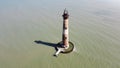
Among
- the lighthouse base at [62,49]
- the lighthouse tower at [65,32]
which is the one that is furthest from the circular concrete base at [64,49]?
the lighthouse tower at [65,32]

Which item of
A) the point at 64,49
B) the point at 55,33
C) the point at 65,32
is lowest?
the point at 64,49

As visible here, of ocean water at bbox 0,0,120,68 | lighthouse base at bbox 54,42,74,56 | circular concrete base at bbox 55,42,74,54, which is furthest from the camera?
circular concrete base at bbox 55,42,74,54

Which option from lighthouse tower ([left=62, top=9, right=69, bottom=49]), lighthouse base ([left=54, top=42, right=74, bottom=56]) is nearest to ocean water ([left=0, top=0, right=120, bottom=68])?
lighthouse base ([left=54, top=42, right=74, bottom=56])

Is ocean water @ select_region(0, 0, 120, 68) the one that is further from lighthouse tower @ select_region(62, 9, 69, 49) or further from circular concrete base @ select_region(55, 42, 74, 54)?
lighthouse tower @ select_region(62, 9, 69, 49)

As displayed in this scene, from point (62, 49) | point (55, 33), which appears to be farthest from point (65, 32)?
point (55, 33)

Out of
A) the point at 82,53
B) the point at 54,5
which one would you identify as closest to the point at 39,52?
the point at 82,53

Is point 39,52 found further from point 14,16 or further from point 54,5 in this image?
point 54,5

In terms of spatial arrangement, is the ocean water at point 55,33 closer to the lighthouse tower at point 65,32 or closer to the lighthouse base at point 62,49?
the lighthouse base at point 62,49

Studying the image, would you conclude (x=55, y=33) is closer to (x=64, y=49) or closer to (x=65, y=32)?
(x=64, y=49)
